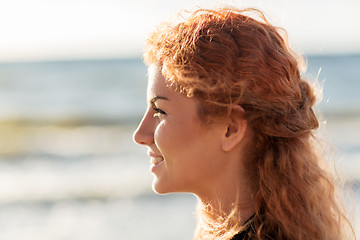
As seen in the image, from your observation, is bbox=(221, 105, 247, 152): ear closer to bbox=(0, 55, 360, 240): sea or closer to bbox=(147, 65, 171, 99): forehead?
bbox=(147, 65, 171, 99): forehead

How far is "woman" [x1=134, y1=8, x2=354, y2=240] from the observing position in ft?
7.20

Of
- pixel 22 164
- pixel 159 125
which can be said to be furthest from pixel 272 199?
pixel 22 164

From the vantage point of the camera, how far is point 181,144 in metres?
2.33

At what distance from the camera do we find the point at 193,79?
2203mm

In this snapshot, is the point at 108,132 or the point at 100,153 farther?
the point at 108,132

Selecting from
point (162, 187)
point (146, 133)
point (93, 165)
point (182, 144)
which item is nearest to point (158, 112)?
point (146, 133)

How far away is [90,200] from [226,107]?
5.51m

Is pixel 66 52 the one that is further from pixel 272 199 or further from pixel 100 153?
pixel 272 199

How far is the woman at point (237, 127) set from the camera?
2193 mm

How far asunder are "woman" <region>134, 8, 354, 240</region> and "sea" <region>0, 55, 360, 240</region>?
1.20ft

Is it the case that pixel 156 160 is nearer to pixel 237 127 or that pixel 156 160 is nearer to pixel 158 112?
pixel 158 112

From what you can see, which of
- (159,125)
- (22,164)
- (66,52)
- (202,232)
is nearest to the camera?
(159,125)

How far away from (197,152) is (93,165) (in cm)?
703

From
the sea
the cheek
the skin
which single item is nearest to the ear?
the skin
